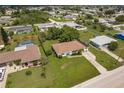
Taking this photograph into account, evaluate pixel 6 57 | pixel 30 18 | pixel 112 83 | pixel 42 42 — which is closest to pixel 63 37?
pixel 42 42

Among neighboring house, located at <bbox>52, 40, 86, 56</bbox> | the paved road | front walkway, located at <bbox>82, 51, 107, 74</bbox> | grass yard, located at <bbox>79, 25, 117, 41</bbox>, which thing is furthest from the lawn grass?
grass yard, located at <bbox>79, 25, 117, 41</bbox>

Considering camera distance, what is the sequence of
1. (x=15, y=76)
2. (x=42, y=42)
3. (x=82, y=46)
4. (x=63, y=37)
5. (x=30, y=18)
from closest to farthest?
(x=15, y=76), (x=82, y=46), (x=63, y=37), (x=42, y=42), (x=30, y=18)

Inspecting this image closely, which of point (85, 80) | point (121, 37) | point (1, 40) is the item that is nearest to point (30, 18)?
point (1, 40)

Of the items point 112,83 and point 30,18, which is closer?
point 112,83
